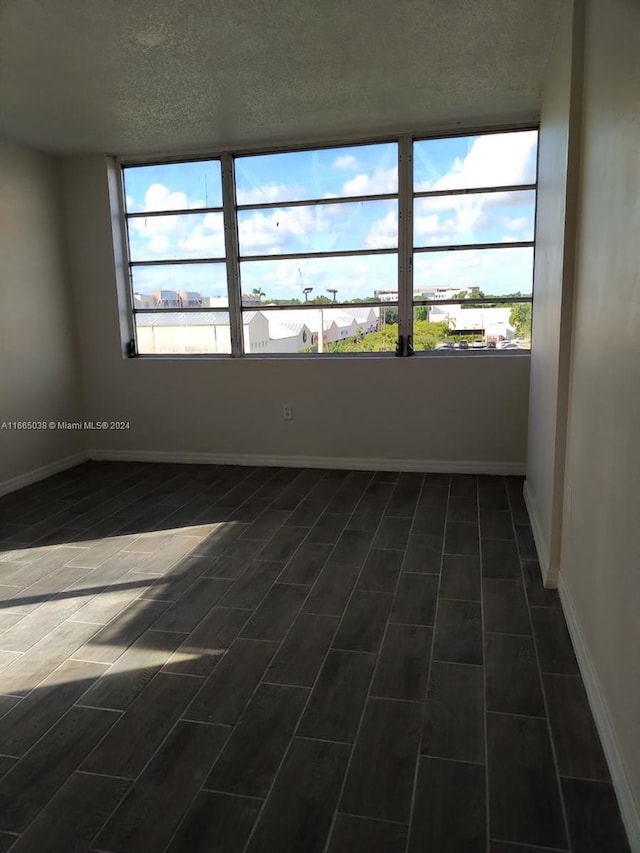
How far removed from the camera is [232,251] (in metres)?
5.17

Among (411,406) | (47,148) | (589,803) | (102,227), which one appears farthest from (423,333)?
(589,803)

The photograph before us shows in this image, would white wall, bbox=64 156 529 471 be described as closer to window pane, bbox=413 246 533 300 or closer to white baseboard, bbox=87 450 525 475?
white baseboard, bbox=87 450 525 475

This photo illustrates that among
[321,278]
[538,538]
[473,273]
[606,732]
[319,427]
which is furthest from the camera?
[319,427]

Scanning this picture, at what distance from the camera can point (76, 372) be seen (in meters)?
5.56

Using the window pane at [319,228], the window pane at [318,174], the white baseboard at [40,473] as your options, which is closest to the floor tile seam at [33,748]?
the white baseboard at [40,473]

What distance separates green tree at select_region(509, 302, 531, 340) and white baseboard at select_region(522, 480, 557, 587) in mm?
1248

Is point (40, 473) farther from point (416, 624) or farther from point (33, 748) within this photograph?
point (416, 624)

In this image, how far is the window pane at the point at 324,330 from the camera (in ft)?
16.4

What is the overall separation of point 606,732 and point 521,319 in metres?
3.44

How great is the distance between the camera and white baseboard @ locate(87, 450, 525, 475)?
16.0ft

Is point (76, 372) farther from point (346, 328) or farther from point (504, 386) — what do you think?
point (504, 386)

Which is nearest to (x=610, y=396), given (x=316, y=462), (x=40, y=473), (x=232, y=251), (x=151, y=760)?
(x=151, y=760)

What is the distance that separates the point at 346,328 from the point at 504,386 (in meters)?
1.35

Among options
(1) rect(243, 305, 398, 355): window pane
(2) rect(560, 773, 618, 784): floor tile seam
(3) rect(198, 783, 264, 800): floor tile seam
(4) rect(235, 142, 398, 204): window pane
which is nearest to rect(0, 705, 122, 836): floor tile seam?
(3) rect(198, 783, 264, 800): floor tile seam
